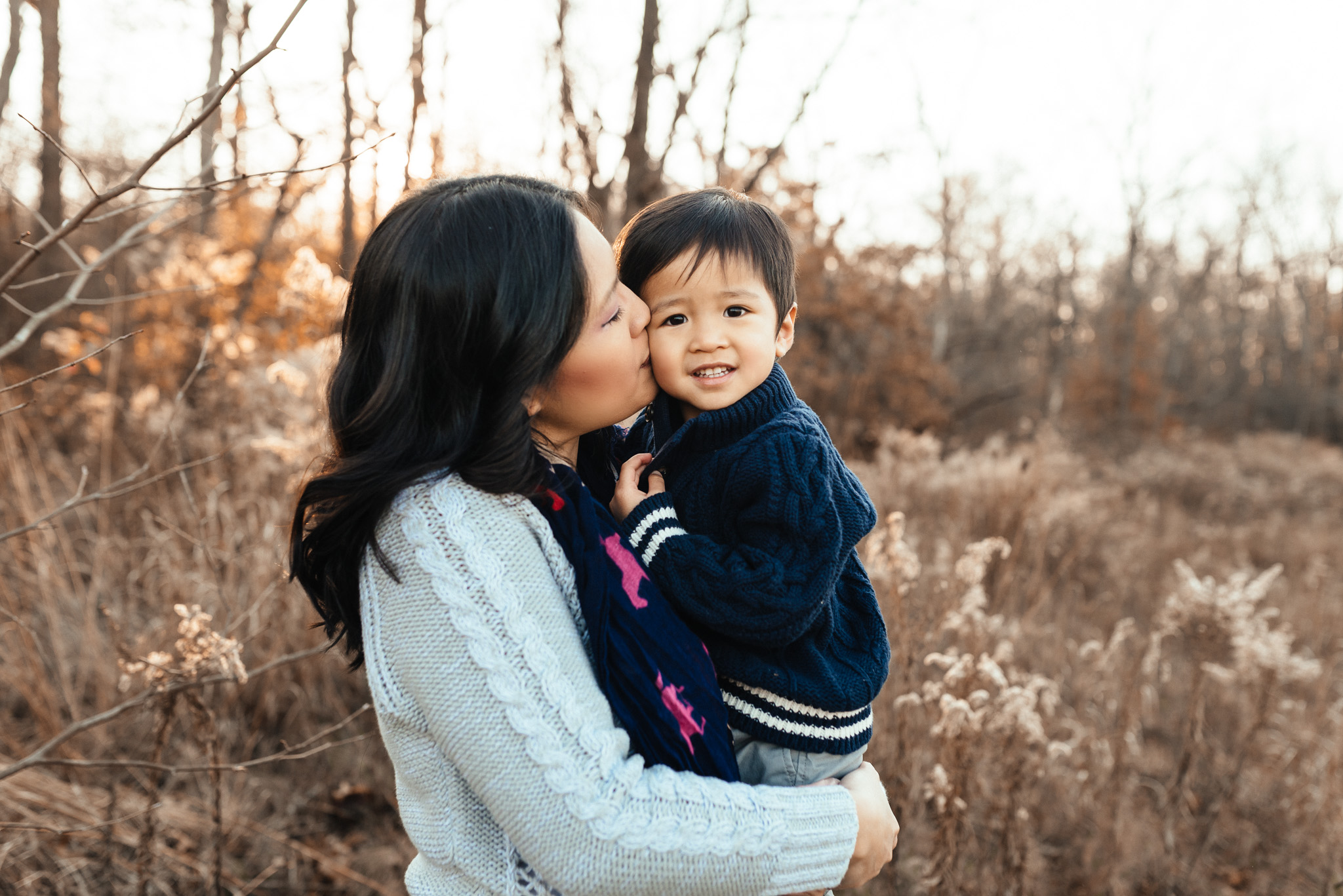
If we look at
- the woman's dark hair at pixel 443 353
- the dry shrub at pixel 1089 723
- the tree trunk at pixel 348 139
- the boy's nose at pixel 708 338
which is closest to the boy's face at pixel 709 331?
the boy's nose at pixel 708 338

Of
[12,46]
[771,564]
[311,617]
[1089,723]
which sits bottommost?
[1089,723]

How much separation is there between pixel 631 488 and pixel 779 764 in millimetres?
488

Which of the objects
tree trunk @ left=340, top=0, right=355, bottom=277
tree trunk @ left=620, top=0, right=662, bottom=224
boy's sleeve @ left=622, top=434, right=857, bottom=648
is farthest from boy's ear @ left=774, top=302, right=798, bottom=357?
tree trunk @ left=620, top=0, right=662, bottom=224

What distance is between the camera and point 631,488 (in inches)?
54.8

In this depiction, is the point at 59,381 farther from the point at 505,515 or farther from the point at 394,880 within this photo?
the point at 505,515

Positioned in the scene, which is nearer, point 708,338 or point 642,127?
point 708,338

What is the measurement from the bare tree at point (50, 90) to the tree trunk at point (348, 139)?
8.73ft

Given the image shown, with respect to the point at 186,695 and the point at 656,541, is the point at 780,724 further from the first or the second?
the point at 186,695

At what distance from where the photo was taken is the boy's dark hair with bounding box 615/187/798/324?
1.49m

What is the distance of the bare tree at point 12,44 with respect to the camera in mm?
8797

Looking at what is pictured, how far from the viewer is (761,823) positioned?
1.05 m

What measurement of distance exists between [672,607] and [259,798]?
227cm

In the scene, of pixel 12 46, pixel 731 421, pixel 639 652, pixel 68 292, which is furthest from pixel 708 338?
pixel 12 46

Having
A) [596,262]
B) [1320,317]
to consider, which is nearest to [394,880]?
[596,262]
